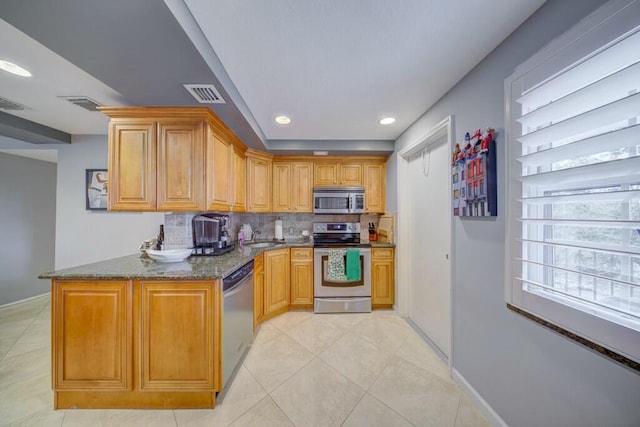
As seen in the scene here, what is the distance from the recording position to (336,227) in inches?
139

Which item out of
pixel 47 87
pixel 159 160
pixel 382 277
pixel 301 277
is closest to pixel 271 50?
pixel 159 160

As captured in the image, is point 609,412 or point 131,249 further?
point 131,249

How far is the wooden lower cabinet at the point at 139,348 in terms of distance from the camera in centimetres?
152

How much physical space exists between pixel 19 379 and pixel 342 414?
8.54 feet

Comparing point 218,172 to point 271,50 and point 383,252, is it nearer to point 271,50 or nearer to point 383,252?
point 271,50

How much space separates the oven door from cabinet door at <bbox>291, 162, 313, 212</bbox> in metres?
0.75

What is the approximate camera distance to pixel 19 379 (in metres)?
1.75

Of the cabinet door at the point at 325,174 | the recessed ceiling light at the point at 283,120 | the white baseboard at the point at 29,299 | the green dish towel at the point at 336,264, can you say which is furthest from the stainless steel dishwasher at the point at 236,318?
the white baseboard at the point at 29,299

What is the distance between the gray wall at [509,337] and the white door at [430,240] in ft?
0.88

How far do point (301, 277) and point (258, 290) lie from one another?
26.2 inches

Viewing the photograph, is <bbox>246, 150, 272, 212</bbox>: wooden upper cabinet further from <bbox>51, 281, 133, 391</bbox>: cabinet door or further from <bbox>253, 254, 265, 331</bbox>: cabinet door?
<bbox>51, 281, 133, 391</bbox>: cabinet door

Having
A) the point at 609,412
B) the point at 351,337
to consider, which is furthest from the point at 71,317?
the point at 609,412

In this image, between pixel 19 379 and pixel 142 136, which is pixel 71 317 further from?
pixel 142 136

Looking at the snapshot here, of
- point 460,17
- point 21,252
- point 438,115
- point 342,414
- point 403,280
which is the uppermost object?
point 460,17
